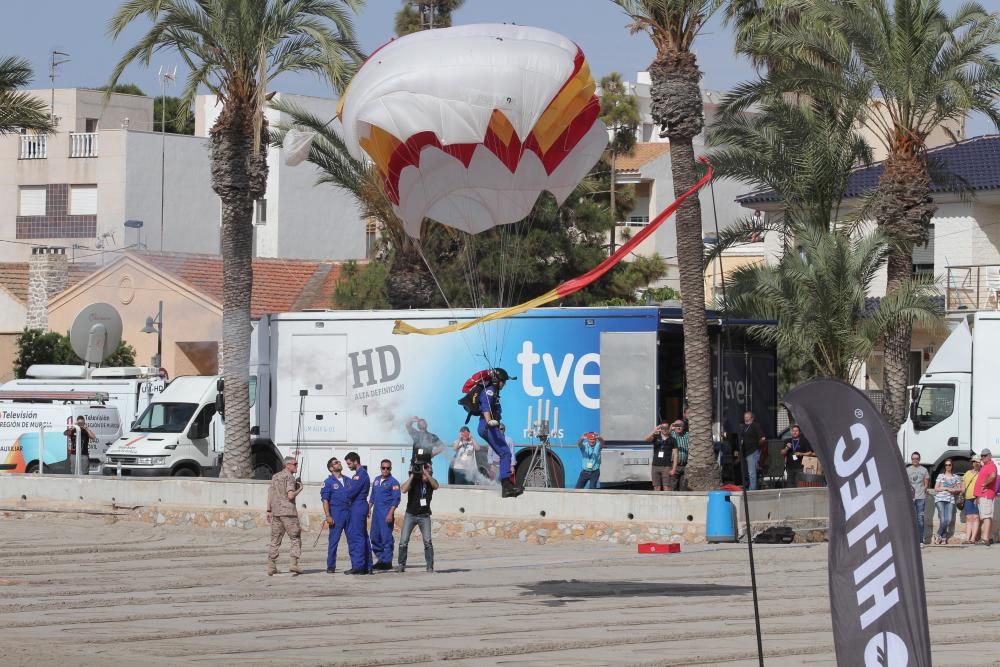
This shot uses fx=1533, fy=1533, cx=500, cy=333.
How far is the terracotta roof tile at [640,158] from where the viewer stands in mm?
57588

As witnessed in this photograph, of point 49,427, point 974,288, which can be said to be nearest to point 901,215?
point 974,288

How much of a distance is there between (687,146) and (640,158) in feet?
113

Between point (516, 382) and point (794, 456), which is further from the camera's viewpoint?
point (794, 456)

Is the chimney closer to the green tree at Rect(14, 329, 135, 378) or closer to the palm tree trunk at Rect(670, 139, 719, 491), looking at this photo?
the green tree at Rect(14, 329, 135, 378)

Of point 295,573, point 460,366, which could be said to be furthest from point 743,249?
point 295,573

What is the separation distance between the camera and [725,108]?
29.0m

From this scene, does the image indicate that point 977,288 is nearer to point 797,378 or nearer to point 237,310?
point 797,378

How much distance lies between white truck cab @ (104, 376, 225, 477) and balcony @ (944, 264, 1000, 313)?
57.8ft

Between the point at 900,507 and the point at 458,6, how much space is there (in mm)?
41615

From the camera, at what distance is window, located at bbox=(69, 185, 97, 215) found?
5700 cm

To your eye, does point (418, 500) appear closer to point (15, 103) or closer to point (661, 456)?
point (661, 456)

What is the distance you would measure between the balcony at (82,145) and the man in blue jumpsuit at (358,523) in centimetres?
3973

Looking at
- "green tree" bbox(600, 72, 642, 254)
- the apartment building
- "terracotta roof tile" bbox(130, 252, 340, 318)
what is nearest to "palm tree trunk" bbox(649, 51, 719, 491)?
"green tree" bbox(600, 72, 642, 254)

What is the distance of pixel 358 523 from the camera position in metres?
19.8
